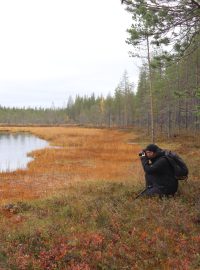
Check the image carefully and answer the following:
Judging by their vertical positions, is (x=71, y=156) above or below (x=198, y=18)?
below

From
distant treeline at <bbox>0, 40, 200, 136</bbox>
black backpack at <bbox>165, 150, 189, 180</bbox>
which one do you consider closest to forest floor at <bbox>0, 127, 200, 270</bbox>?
black backpack at <bbox>165, 150, 189, 180</bbox>

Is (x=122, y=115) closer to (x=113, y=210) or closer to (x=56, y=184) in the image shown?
(x=56, y=184)

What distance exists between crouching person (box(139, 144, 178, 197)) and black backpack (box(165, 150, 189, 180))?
0.39 ft

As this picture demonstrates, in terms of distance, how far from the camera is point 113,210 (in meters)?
8.69

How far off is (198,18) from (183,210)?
4.94 meters

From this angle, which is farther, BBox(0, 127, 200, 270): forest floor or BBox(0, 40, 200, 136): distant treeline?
BBox(0, 40, 200, 136): distant treeline

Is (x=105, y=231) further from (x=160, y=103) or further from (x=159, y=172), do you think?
(x=160, y=103)

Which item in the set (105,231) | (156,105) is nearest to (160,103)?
(156,105)

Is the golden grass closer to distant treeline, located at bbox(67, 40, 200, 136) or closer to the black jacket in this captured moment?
the black jacket

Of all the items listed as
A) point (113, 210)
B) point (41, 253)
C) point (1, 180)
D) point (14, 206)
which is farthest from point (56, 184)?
point (41, 253)

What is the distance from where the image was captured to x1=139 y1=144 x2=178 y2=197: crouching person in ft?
30.0

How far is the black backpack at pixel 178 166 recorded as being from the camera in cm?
890

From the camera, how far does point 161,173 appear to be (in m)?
9.31

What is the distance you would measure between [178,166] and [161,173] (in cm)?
53
